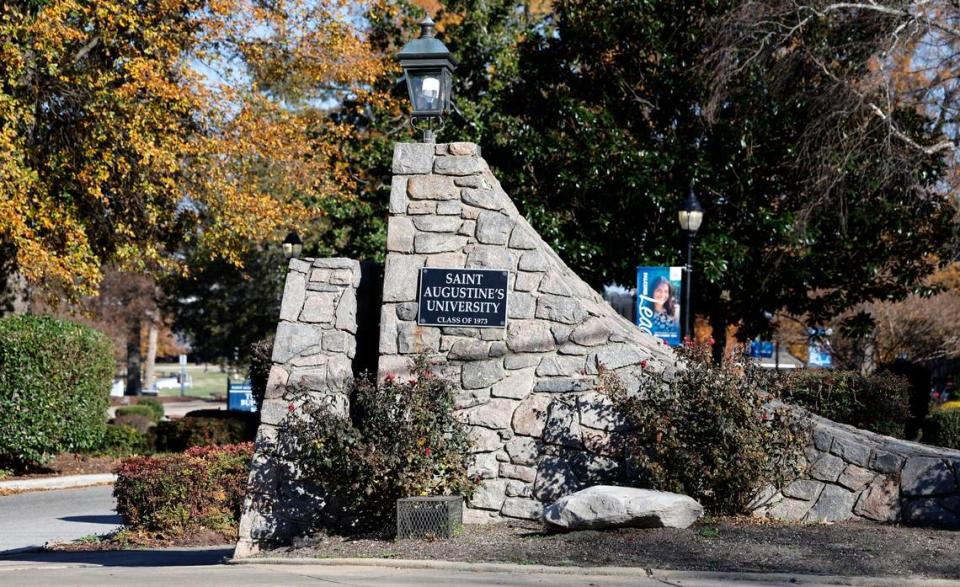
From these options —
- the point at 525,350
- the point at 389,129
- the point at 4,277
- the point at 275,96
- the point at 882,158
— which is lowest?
the point at 525,350

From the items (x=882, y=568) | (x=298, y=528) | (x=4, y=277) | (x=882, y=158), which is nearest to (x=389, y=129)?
(x=4, y=277)

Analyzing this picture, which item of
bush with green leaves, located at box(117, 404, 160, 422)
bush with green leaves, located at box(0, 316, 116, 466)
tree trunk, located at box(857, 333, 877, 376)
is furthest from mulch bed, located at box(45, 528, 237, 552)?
tree trunk, located at box(857, 333, 877, 376)

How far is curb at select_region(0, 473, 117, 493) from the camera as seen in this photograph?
58.9 feet

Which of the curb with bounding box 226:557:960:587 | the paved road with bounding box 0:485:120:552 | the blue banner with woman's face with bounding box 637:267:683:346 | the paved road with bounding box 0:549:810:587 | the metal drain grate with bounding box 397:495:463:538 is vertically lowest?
the paved road with bounding box 0:485:120:552

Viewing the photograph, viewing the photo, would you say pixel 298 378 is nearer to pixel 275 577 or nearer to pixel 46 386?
pixel 275 577

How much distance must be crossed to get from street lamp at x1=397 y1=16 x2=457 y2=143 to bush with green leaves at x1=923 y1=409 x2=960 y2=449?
→ 11315 millimetres

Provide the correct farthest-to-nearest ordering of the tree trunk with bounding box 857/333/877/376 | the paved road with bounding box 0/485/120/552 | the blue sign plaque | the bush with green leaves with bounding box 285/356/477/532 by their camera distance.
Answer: the tree trunk with bounding box 857/333/877/376
the paved road with bounding box 0/485/120/552
the blue sign plaque
the bush with green leaves with bounding box 285/356/477/532

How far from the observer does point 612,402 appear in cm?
927

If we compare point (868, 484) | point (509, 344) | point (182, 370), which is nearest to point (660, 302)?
point (509, 344)

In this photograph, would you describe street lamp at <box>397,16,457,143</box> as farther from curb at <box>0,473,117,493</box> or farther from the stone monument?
curb at <box>0,473,117,493</box>

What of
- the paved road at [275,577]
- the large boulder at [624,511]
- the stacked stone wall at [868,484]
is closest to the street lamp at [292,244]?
the paved road at [275,577]

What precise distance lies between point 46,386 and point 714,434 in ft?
44.3

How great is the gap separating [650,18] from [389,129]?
7450mm

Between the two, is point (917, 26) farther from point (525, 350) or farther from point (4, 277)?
point (4, 277)
